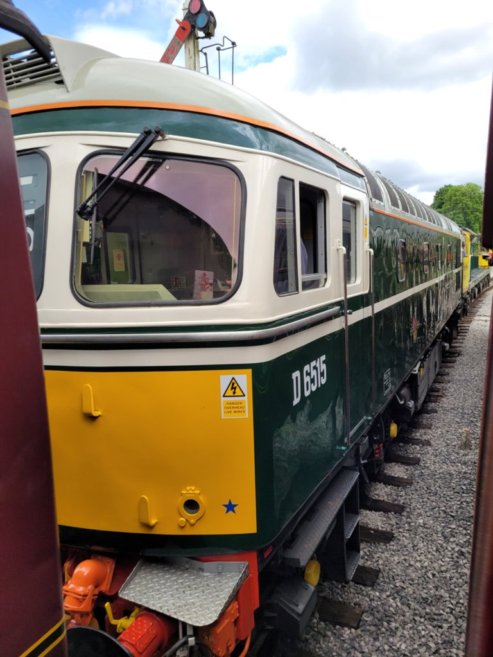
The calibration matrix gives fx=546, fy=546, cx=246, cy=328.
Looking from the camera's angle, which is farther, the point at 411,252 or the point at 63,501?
the point at 411,252

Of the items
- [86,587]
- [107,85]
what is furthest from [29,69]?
[86,587]

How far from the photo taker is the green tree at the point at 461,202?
65.9 metres

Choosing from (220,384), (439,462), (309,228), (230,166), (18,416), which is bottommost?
(439,462)

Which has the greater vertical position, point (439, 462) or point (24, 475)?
point (24, 475)

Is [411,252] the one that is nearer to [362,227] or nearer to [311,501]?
[362,227]

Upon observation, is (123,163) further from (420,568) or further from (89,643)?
(420,568)

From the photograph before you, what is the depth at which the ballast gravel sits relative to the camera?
12.0ft

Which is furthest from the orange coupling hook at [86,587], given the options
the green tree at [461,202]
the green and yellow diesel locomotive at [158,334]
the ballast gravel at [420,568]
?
the green tree at [461,202]

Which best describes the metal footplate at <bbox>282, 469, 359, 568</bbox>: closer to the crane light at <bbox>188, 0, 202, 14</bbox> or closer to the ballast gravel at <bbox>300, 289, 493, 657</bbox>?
the ballast gravel at <bbox>300, 289, 493, 657</bbox>

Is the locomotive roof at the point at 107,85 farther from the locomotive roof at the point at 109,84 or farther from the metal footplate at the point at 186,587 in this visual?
the metal footplate at the point at 186,587

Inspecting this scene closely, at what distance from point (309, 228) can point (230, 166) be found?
1.08 meters

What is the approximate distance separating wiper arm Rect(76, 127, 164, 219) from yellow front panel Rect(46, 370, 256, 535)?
0.80m

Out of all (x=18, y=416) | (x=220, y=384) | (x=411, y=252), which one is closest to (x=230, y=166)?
(x=220, y=384)

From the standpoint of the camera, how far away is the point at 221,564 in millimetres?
2723
